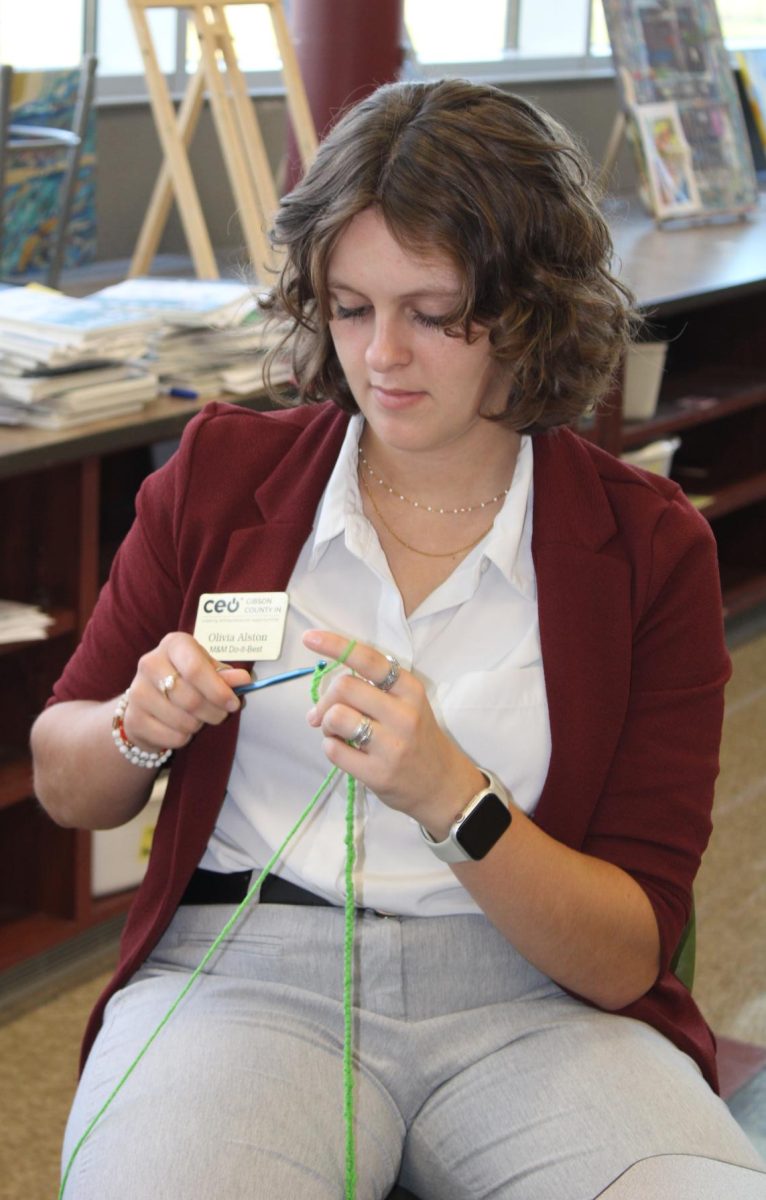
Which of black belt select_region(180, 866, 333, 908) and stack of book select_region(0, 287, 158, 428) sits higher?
stack of book select_region(0, 287, 158, 428)

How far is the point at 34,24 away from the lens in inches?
158

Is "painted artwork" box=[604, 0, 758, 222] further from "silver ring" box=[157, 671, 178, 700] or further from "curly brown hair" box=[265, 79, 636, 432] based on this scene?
"silver ring" box=[157, 671, 178, 700]

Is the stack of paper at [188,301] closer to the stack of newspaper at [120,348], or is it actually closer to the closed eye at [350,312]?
the stack of newspaper at [120,348]

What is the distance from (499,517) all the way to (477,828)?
0.35 m

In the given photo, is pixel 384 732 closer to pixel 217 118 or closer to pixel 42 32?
pixel 217 118

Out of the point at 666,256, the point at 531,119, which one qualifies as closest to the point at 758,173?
the point at 666,256

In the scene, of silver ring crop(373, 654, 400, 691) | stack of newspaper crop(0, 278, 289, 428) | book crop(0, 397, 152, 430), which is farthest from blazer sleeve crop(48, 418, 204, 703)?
book crop(0, 397, 152, 430)

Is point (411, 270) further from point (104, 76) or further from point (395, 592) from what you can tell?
point (104, 76)

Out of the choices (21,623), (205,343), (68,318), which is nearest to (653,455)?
(205,343)

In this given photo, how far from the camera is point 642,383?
3473 mm

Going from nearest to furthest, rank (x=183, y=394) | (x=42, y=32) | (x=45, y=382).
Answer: (x=45, y=382) → (x=183, y=394) → (x=42, y=32)

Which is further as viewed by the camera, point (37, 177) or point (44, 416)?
point (37, 177)

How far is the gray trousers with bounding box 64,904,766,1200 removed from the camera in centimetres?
119

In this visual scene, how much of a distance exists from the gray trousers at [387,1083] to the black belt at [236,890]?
0.5 inches
